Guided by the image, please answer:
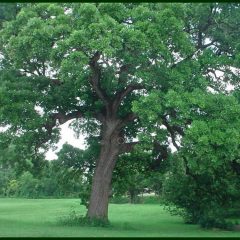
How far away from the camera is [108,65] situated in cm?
2033

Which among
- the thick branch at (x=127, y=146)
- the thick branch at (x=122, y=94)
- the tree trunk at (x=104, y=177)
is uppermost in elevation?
the thick branch at (x=122, y=94)

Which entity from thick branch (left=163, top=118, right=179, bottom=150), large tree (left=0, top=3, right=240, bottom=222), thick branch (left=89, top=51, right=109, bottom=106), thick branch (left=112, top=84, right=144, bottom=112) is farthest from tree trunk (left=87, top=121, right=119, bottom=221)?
thick branch (left=163, top=118, right=179, bottom=150)

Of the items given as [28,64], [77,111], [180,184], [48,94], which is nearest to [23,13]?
[28,64]

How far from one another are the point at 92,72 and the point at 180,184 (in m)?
8.98

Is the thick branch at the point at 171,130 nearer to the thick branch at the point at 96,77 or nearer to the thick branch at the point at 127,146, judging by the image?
the thick branch at the point at 127,146

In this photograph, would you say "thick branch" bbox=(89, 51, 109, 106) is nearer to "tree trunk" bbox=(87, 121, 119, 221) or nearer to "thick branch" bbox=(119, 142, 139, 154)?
"tree trunk" bbox=(87, 121, 119, 221)

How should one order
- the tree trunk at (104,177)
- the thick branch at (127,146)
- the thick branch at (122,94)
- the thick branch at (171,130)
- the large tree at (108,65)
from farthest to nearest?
the thick branch at (127,146)
the tree trunk at (104,177)
the thick branch at (122,94)
the thick branch at (171,130)
the large tree at (108,65)

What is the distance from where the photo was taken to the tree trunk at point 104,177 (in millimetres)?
22344

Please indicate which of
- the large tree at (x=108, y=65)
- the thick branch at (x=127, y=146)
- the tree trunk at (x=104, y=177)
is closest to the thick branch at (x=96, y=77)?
the large tree at (x=108, y=65)

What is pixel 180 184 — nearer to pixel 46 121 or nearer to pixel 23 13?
pixel 46 121

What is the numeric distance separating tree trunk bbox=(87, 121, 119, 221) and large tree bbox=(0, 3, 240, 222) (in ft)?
0.15

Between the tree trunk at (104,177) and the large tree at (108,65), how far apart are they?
0.05 metres

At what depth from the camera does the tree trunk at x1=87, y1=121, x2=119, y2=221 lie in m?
22.3

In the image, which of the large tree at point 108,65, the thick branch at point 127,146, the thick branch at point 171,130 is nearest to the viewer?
the large tree at point 108,65
